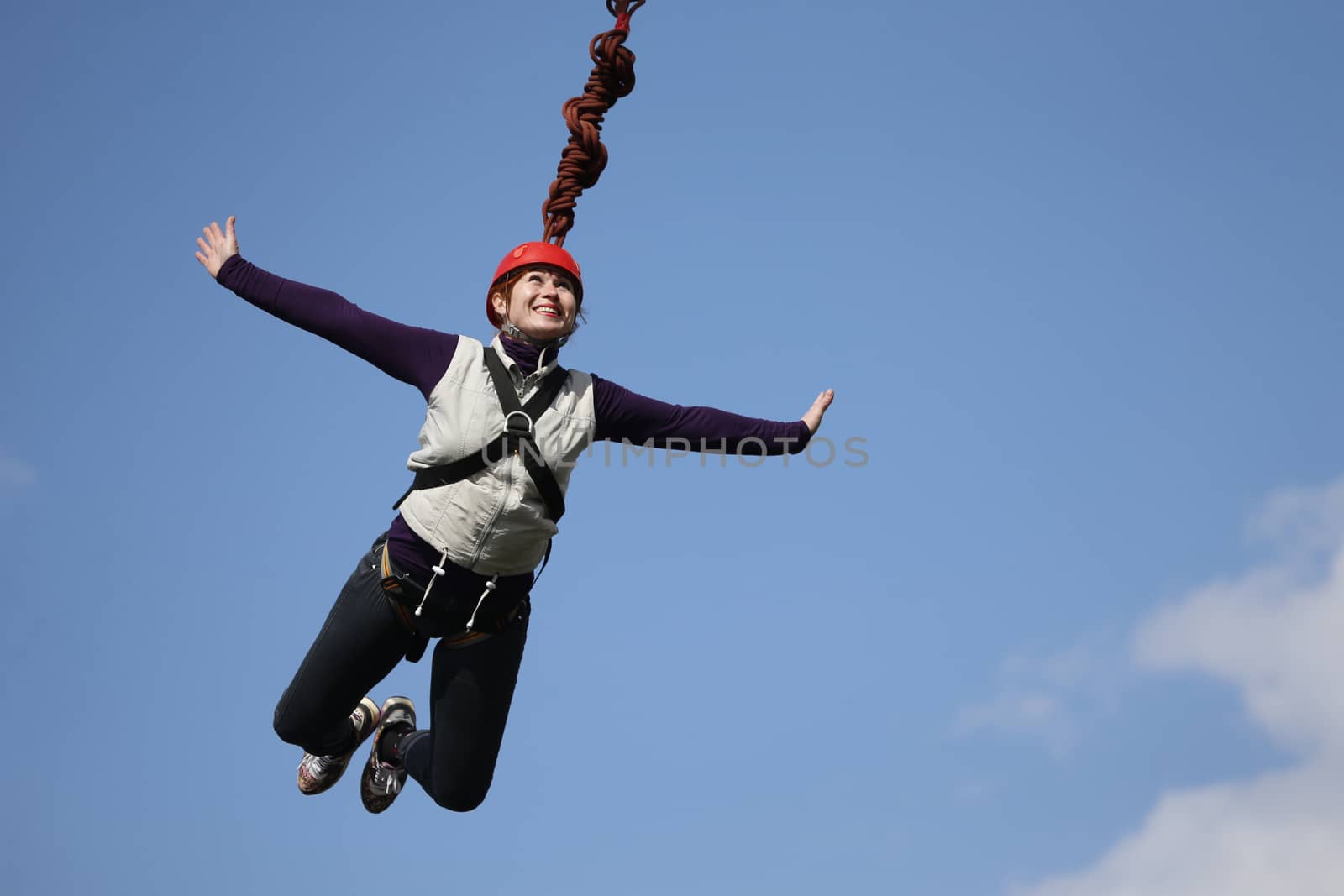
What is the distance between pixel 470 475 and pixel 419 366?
2.17ft

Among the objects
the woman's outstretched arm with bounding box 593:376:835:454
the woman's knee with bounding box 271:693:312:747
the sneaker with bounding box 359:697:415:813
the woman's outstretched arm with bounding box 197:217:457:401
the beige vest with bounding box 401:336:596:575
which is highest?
the woman's outstretched arm with bounding box 593:376:835:454

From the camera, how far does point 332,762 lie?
31.6 feet

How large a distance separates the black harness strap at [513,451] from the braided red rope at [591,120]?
117 cm

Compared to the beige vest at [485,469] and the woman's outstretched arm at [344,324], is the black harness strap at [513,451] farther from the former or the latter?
the woman's outstretched arm at [344,324]

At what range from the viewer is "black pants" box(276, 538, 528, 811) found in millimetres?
8305

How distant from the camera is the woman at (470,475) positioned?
791cm

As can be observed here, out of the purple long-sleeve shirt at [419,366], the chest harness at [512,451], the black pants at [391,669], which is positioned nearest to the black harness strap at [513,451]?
the chest harness at [512,451]

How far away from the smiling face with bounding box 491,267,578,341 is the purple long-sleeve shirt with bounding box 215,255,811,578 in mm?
131

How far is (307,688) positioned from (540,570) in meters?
1.49

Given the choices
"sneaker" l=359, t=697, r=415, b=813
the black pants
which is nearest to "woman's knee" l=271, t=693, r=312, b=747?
the black pants

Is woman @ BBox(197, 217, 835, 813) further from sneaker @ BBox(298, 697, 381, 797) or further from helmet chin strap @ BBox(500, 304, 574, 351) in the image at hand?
sneaker @ BBox(298, 697, 381, 797)

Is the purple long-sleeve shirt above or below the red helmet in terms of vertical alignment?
below

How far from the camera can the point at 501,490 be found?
7848 millimetres

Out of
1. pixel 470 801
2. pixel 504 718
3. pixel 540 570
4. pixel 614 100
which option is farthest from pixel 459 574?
pixel 614 100
